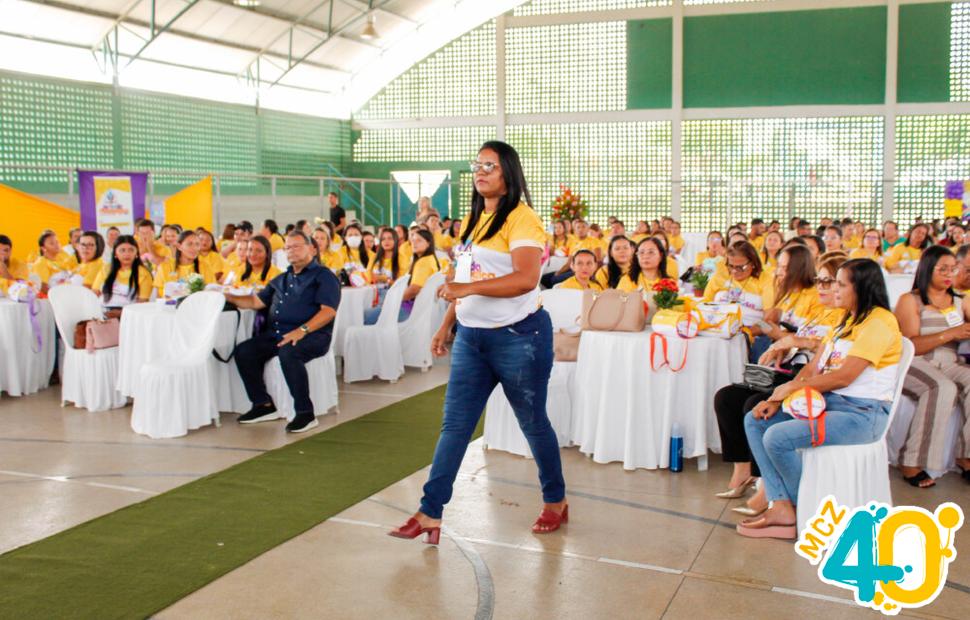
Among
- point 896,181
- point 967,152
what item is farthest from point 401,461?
point 967,152

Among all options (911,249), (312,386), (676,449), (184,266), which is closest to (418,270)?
(184,266)

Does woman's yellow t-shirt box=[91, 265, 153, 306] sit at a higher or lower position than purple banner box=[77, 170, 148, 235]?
lower

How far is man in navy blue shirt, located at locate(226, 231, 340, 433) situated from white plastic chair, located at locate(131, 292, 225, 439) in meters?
0.25

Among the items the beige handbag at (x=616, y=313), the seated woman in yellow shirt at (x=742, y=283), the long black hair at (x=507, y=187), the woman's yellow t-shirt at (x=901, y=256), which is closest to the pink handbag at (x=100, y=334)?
the beige handbag at (x=616, y=313)

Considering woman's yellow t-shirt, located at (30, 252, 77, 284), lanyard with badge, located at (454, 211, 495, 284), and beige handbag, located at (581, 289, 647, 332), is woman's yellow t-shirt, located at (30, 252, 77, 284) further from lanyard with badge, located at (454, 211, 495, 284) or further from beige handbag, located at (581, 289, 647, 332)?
lanyard with badge, located at (454, 211, 495, 284)

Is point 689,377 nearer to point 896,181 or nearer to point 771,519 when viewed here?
point 771,519

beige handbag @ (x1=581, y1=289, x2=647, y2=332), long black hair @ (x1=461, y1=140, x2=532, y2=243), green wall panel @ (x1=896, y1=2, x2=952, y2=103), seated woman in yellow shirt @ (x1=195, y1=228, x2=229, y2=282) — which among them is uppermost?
green wall panel @ (x1=896, y1=2, x2=952, y2=103)

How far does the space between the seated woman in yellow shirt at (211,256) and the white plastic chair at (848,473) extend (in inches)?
226

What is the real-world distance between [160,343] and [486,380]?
11.6 ft

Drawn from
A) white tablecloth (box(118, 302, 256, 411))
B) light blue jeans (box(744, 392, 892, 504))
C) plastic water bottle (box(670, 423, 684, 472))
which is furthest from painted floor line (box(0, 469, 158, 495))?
light blue jeans (box(744, 392, 892, 504))

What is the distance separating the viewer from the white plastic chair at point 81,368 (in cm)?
681

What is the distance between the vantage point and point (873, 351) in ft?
12.6

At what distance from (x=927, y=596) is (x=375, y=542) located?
215cm

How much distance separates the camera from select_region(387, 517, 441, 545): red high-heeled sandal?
12.5ft
